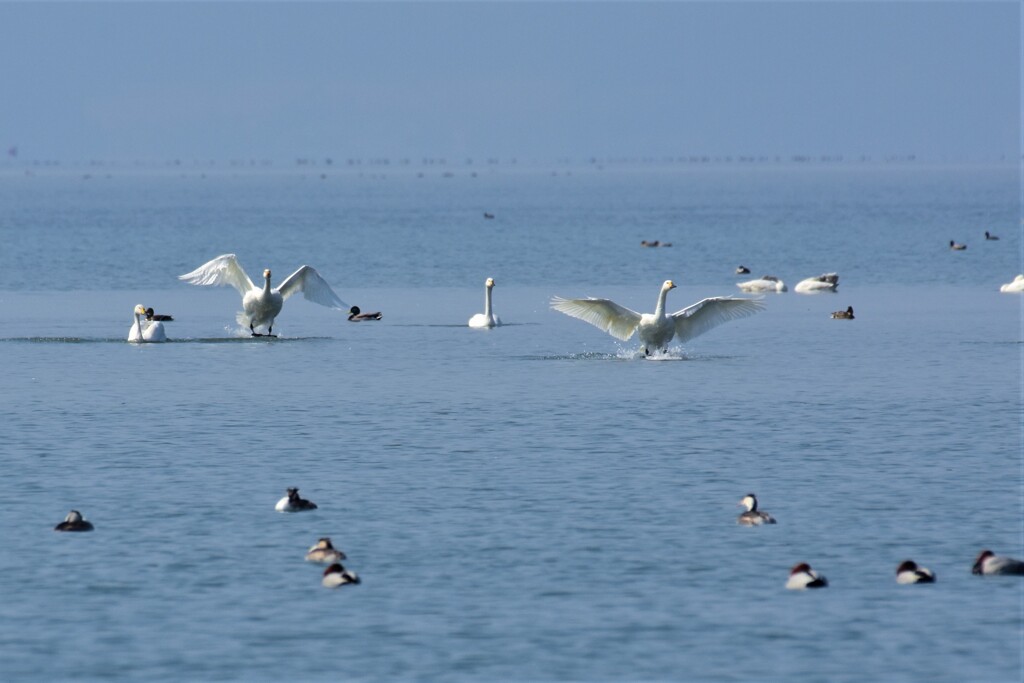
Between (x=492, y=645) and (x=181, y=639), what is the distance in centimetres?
259

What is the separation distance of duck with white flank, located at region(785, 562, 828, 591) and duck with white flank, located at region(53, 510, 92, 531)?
725 centimetres

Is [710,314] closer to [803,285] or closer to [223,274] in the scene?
[223,274]

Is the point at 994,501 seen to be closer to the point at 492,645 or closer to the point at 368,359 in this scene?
the point at 492,645

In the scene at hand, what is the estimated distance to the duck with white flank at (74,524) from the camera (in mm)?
19094

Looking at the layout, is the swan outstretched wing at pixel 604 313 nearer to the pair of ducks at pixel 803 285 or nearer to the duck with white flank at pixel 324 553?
the duck with white flank at pixel 324 553

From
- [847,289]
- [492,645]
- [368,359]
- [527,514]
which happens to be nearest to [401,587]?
[492,645]

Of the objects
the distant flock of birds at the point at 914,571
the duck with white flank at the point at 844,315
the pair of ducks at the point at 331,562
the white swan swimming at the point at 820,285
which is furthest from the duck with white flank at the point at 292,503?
the white swan swimming at the point at 820,285

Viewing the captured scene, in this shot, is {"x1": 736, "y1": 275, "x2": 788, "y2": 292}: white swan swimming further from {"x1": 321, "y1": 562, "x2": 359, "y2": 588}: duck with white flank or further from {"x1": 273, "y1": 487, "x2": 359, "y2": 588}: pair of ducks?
{"x1": 321, "y1": 562, "x2": 359, "y2": 588}: duck with white flank

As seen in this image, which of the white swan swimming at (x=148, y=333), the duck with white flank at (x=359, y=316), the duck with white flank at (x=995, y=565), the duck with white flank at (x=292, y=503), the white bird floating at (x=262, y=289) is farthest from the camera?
the duck with white flank at (x=359, y=316)

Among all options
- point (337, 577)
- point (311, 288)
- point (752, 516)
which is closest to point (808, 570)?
point (752, 516)

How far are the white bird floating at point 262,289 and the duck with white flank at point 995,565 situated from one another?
80.4 ft

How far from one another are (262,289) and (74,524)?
22.4 m

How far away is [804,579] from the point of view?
16.8 m

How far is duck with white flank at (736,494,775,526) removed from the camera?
19.5 meters
